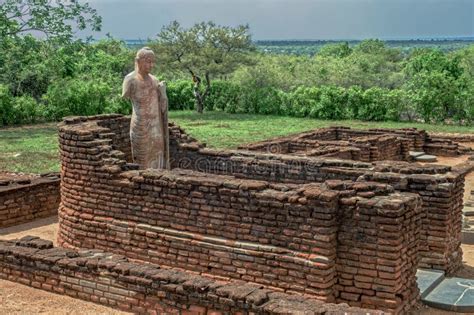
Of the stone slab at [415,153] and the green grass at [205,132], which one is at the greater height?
the green grass at [205,132]

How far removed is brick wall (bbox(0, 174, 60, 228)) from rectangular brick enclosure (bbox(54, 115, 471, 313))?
1864mm

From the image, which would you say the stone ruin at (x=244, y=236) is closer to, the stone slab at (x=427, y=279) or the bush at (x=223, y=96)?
the stone slab at (x=427, y=279)

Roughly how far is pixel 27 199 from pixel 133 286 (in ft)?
16.0

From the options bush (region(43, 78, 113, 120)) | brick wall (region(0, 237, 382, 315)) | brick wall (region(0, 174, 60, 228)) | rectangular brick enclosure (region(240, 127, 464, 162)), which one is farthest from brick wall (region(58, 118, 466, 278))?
bush (region(43, 78, 113, 120))

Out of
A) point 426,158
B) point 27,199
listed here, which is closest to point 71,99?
point 426,158

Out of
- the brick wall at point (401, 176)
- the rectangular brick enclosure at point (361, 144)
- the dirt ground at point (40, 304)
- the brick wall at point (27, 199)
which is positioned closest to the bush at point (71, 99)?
the rectangular brick enclosure at point (361, 144)

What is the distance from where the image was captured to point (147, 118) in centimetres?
898

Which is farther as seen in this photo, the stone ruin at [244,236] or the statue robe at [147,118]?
the statue robe at [147,118]

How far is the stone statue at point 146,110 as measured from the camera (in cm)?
891

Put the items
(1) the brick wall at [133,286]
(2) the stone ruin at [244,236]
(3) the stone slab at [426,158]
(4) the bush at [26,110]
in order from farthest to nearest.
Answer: (4) the bush at [26,110] → (3) the stone slab at [426,158] → (2) the stone ruin at [244,236] → (1) the brick wall at [133,286]

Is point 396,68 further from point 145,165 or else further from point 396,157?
point 145,165

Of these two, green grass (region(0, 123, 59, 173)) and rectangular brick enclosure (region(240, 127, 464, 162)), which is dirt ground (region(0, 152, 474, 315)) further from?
green grass (region(0, 123, 59, 173))

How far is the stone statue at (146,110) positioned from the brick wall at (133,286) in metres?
2.06

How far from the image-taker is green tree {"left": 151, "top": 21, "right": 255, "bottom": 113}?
3169cm
